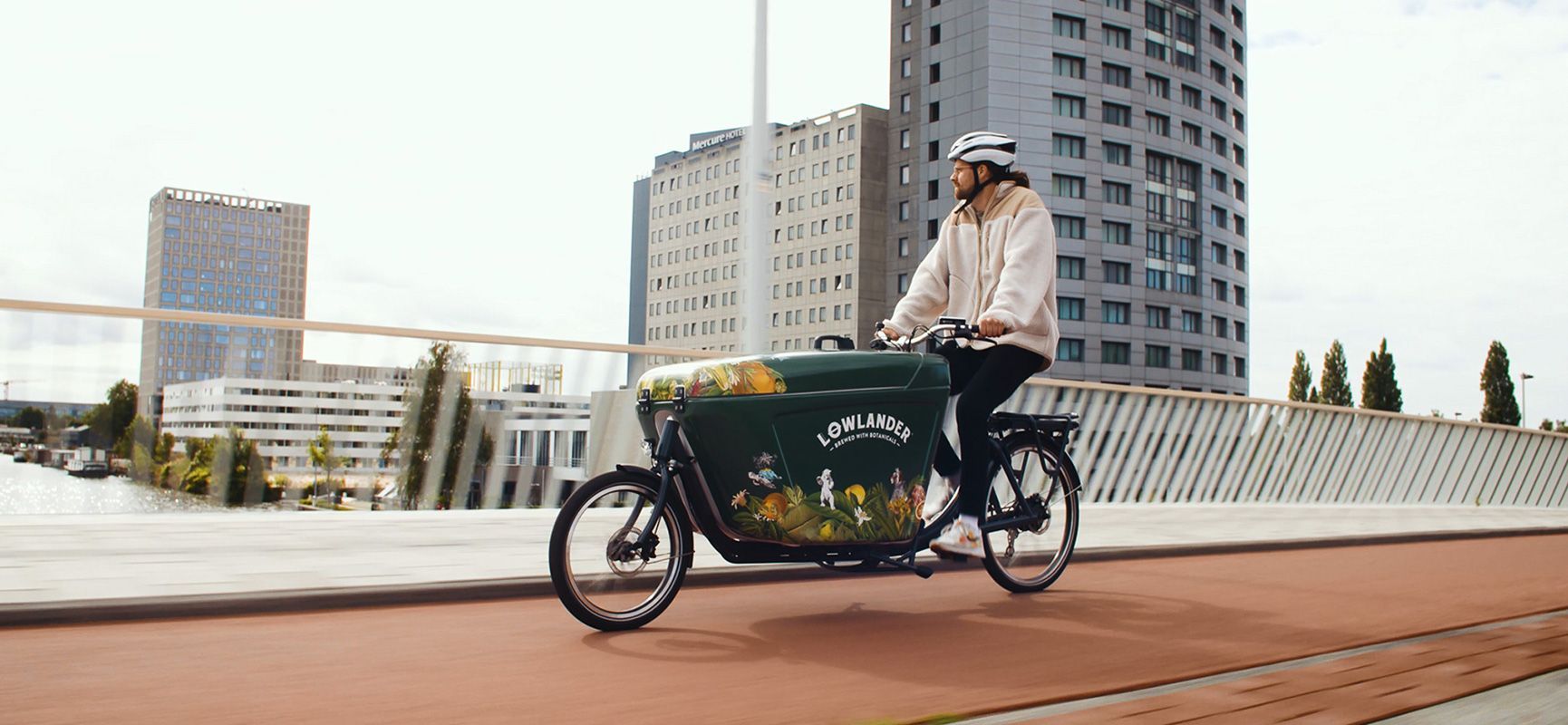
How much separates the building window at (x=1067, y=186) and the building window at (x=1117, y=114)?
4.78m

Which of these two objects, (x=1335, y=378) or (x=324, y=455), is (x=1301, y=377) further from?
(x=324, y=455)

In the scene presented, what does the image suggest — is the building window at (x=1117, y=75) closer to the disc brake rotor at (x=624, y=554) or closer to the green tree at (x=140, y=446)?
the green tree at (x=140, y=446)

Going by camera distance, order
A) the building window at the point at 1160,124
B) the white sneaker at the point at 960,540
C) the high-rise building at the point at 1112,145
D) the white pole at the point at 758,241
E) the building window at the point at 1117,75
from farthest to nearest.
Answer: the building window at the point at 1160,124
the building window at the point at 1117,75
the high-rise building at the point at 1112,145
the white pole at the point at 758,241
the white sneaker at the point at 960,540

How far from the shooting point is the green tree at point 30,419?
23.8 ft

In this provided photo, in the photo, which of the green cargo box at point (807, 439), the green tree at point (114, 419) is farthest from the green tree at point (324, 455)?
the green cargo box at point (807, 439)

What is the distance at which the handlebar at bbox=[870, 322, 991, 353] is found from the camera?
17.6 ft

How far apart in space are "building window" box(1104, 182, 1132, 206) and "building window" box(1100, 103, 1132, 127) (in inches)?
166

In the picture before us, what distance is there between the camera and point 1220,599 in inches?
232

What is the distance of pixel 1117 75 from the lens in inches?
3521

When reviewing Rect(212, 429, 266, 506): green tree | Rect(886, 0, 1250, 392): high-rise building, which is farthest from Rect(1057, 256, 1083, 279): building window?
Rect(212, 429, 266, 506): green tree

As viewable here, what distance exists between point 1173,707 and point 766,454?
185 cm

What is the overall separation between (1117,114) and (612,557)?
89511 mm

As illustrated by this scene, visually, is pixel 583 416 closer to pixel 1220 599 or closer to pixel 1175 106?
pixel 1220 599

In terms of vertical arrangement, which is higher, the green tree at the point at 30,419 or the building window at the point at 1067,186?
the building window at the point at 1067,186
